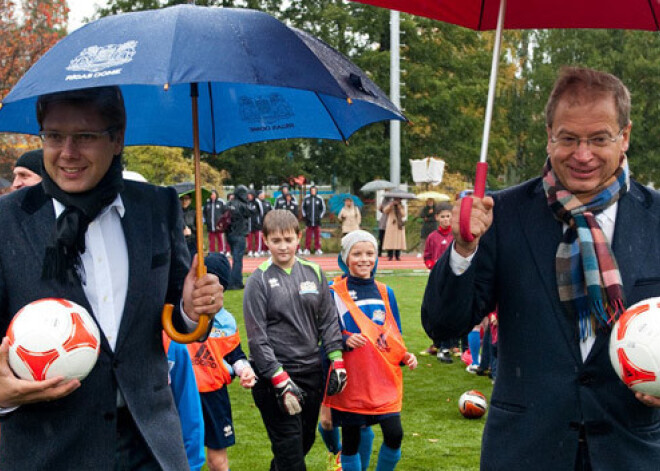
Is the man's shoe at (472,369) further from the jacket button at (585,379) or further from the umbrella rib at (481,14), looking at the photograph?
the jacket button at (585,379)

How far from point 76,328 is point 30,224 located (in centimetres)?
47

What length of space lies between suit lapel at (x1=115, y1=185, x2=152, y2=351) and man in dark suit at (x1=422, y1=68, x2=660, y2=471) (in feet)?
3.50

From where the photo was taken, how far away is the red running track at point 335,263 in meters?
25.2

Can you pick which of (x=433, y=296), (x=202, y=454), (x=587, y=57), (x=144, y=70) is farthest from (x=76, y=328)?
(x=587, y=57)

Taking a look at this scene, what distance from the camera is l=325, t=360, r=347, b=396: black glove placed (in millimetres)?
6219

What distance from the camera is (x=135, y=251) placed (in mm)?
3334

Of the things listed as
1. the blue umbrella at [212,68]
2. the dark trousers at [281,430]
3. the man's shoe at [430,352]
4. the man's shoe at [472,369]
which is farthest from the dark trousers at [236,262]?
the blue umbrella at [212,68]

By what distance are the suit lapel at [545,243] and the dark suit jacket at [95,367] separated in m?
1.41

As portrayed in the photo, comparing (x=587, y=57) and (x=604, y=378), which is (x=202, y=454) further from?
(x=587, y=57)

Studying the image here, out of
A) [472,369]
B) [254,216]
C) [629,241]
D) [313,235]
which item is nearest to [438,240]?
[472,369]

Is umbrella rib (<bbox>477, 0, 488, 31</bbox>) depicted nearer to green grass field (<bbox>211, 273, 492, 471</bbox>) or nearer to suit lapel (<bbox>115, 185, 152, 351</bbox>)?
suit lapel (<bbox>115, 185, 152, 351</bbox>)

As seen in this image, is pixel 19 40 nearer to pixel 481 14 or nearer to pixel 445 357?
pixel 445 357

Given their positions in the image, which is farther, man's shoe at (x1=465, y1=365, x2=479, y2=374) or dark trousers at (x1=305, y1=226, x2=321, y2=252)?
dark trousers at (x1=305, y1=226, x2=321, y2=252)

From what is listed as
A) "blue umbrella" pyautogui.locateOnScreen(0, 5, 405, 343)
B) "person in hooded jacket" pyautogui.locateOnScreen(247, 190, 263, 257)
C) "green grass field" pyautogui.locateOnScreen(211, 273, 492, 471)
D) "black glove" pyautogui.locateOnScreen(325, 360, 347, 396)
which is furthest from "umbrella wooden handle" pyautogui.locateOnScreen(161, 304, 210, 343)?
"person in hooded jacket" pyautogui.locateOnScreen(247, 190, 263, 257)
